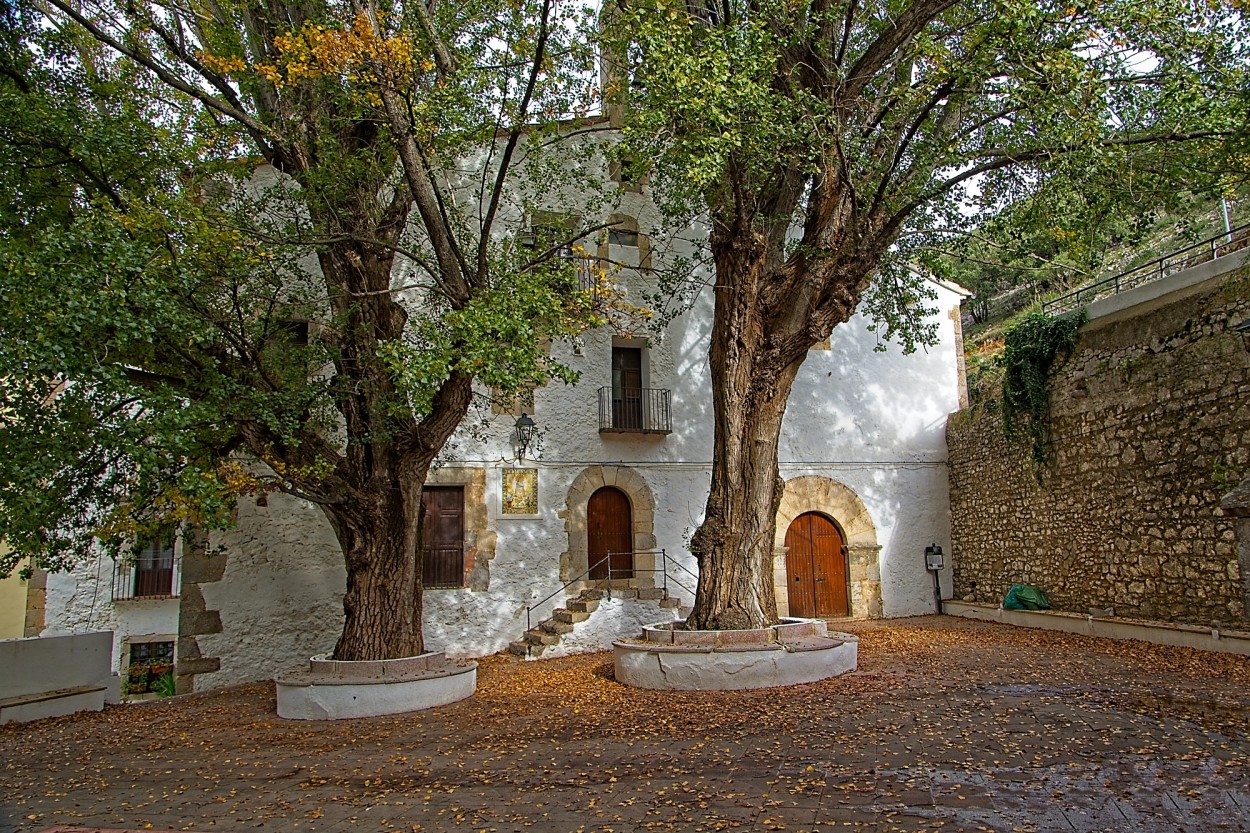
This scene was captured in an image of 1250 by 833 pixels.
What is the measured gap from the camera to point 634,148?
732 centimetres

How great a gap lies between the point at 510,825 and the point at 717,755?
1.67 meters

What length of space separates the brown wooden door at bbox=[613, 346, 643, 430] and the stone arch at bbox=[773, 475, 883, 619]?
277 centimetres

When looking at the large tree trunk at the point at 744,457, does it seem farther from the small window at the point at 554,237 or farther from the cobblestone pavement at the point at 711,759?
the small window at the point at 554,237

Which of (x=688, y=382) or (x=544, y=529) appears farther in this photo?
(x=688, y=382)

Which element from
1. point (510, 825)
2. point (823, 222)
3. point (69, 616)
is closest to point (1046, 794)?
point (510, 825)

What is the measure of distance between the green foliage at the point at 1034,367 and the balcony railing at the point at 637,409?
203 inches

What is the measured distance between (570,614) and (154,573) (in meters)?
7.50

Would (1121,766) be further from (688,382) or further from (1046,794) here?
(688,382)

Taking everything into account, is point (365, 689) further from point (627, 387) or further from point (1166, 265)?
point (1166, 265)

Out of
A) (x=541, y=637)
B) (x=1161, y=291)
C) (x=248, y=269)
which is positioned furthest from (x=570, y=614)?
(x=1161, y=291)

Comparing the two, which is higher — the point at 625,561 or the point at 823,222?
the point at 823,222

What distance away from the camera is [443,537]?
11062mm

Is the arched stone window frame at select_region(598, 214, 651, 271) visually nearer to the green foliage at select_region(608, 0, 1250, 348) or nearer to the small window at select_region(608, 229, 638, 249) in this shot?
the small window at select_region(608, 229, 638, 249)

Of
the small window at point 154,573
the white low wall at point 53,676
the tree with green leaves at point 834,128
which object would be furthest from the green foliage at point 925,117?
the small window at point 154,573
